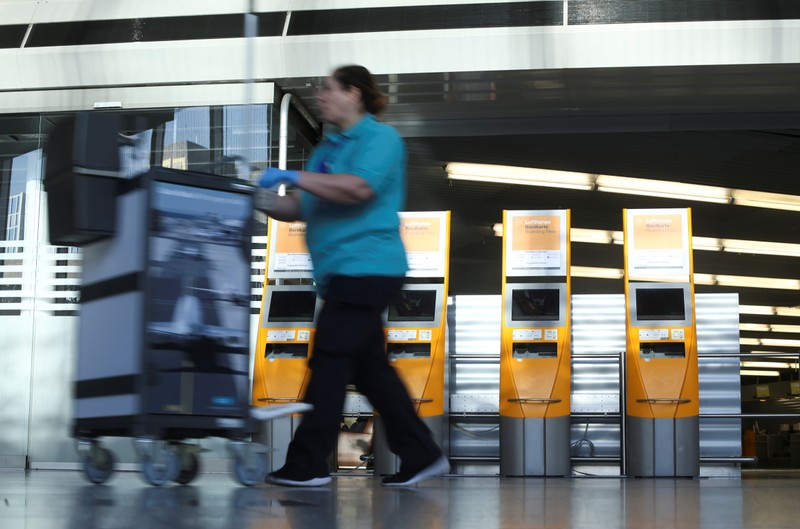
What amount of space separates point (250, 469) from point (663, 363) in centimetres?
393

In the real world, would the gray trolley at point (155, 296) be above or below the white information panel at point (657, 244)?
below

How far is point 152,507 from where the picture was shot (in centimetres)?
230

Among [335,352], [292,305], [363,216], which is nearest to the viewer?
[335,352]

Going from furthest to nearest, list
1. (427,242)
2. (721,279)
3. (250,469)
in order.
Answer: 1. (721,279)
2. (427,242)
3. (250,469)

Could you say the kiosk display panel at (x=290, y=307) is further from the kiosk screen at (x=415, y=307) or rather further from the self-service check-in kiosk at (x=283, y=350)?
the kiosk screen at (x=415, y=307)

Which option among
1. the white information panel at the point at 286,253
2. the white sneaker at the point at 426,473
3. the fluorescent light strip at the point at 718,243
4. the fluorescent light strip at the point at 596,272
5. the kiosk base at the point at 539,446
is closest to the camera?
the white sneaker at the point at 426,473

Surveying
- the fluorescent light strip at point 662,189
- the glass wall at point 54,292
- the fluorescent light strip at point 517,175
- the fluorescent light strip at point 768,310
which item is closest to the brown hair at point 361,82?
the glass wall at point 54,292

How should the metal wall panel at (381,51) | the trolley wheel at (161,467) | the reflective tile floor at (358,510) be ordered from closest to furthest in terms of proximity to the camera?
the reflective tile floor at (358,510) → the trolley wheel at (161,467) → the metal wall panel at (381,51)

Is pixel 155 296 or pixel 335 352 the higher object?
pixel 155 296

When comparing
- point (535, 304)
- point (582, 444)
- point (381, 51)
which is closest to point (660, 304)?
point (535, 304)

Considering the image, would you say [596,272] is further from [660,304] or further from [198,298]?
[198,298]

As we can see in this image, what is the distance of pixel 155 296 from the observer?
311 centimetres

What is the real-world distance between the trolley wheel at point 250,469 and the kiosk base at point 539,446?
139 inches

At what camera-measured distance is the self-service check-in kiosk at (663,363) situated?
6.64 meters
